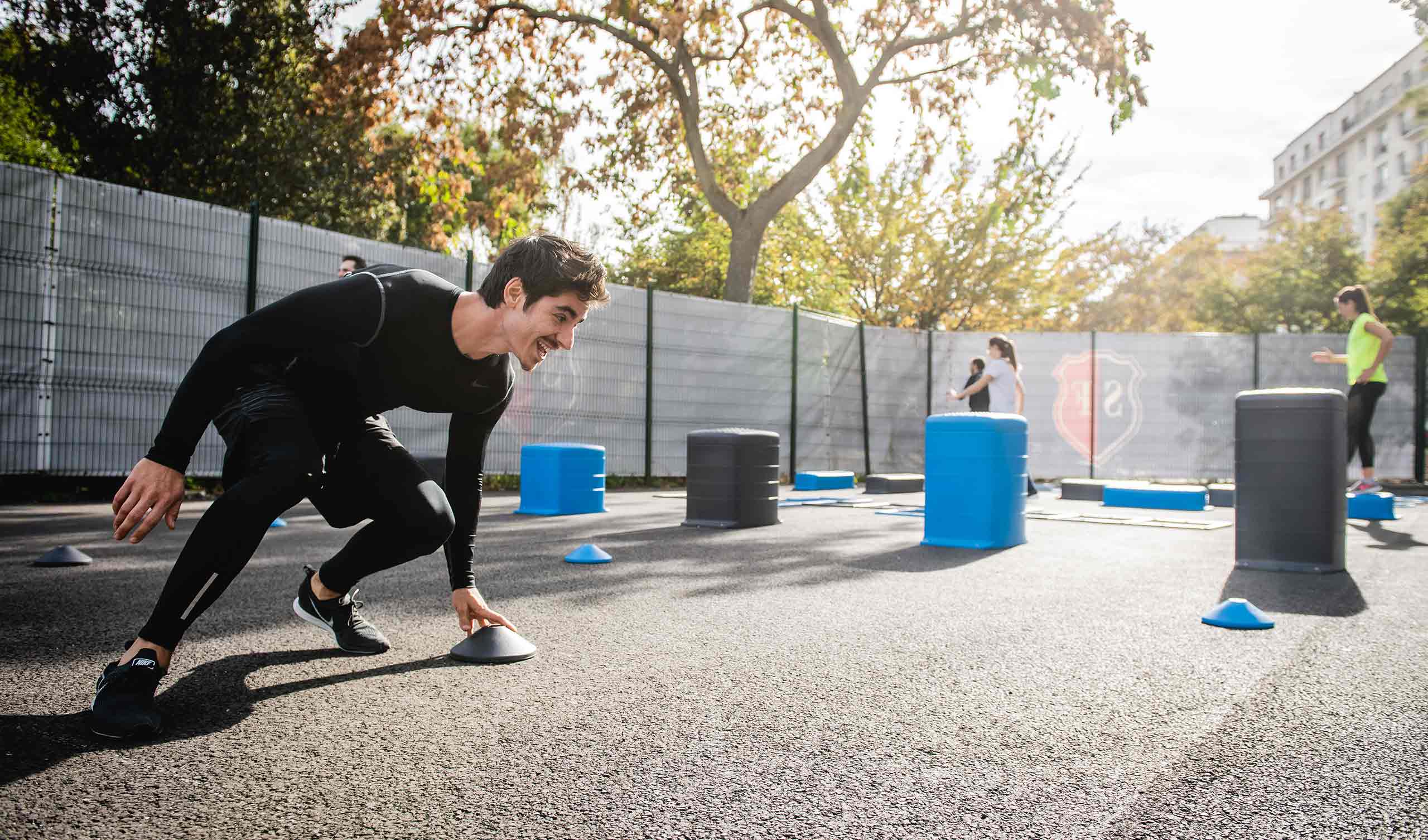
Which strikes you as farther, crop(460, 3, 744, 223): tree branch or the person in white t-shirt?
crop(460, 3, 744, 223): tree branch

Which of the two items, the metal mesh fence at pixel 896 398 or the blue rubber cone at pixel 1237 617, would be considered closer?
the blue rubber cone at pixel 1237 617

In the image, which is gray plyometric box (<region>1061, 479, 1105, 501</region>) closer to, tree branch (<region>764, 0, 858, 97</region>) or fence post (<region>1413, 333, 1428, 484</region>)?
fence post (<region>1413, 333, 1428, 484</region>)

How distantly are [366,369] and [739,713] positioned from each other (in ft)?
4.87

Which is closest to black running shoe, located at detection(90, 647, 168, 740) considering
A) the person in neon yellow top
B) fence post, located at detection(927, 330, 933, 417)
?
the person in neon yellow top

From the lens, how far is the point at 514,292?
2746mm

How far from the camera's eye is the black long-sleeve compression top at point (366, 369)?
2.40 metres

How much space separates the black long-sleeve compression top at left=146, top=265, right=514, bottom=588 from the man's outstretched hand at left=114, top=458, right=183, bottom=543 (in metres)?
0.03

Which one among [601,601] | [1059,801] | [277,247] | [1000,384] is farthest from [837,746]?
[1000,384]

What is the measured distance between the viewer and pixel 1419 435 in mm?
15422

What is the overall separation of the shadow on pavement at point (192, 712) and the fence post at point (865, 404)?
43.8 feet

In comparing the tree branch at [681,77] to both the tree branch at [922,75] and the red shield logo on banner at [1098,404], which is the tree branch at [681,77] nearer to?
the tree branch at [922,75]

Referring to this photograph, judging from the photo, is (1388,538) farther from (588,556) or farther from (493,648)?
(493,648)

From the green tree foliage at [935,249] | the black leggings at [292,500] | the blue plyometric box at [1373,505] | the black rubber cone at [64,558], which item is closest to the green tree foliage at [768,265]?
the green tree foliage at [935,249]

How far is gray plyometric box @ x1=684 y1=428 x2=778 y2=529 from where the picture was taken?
7941 mm
